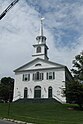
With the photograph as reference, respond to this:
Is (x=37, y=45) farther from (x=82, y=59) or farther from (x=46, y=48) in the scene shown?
(x=82, y=59)

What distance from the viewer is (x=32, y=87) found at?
51.9 m

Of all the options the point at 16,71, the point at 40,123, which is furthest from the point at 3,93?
the point at 40,123

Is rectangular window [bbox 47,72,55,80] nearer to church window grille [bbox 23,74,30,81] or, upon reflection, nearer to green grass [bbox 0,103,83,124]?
church window grille [bbox 23,74,30,81]

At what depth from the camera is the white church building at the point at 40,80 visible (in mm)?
49906

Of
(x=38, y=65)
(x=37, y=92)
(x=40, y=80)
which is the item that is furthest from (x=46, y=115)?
(x=38, y=65)

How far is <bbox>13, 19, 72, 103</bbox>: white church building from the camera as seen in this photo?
4991 cm

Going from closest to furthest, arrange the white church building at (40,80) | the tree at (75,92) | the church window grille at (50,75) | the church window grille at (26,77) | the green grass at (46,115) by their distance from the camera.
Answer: the green grass at (46,115)
the tree at (75,92)
the white church building at (40,80)
the church window grille at (50,75)
the church window grille at (26,77)

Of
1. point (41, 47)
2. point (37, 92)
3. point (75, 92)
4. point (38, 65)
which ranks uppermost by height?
point (41, 47)

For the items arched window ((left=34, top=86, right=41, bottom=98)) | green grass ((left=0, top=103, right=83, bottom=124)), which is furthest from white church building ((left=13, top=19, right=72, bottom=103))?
green grass ((left=0, top=103, right=83, bottom=124))

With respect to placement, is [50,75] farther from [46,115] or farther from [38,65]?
[46,115]

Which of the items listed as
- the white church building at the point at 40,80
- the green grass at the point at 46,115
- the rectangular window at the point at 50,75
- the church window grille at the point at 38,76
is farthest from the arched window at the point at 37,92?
the green grass at the point at 46,115

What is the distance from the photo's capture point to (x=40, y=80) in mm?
51750

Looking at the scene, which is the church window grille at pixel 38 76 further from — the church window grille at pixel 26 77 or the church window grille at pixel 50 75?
the church window grille at pixel 26 77

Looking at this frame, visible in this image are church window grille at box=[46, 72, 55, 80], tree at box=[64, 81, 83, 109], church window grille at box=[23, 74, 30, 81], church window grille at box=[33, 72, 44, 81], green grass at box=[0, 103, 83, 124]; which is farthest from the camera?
church window grille at box=[23, 74, 30, 81]
